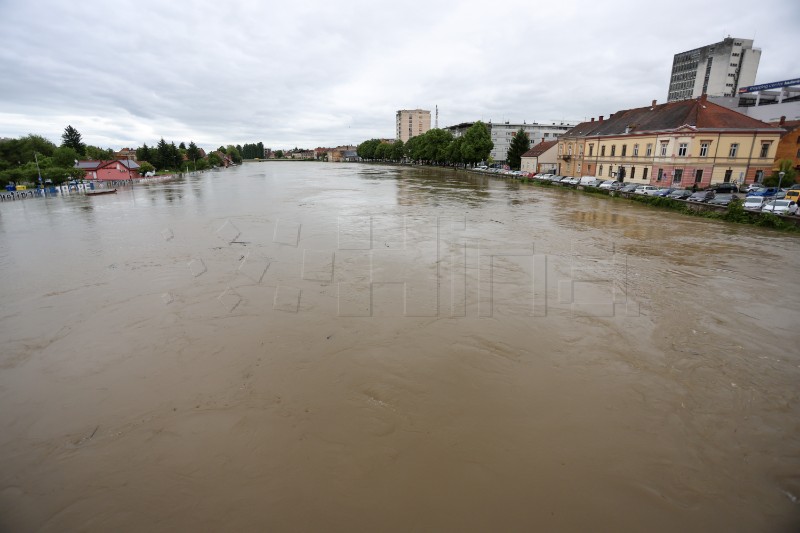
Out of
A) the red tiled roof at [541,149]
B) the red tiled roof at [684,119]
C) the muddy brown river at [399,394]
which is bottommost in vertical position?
the muddy brown river at [399,394]

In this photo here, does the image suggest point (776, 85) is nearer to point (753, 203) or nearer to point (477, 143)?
point (477, 143)

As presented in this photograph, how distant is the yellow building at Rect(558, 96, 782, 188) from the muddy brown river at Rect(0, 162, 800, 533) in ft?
81.8

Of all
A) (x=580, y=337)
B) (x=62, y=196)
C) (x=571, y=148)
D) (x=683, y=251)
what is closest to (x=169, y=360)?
(x=580, y=337)

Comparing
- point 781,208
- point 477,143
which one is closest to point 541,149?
point 477,143

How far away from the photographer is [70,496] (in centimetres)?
470

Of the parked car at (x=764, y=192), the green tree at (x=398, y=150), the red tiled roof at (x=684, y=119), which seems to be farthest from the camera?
the green tree at (x=398, y=150)

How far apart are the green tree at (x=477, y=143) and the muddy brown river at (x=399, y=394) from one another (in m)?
66.7

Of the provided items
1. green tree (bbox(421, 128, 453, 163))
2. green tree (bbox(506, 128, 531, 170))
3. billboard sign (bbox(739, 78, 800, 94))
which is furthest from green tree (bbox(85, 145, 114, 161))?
billboard sign (bbox(739, 78, 800, 94))

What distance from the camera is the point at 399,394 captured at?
6.70m

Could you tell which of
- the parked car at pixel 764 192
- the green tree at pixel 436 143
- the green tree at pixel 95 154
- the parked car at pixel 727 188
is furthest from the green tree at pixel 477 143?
the green tree at pixel 95 154

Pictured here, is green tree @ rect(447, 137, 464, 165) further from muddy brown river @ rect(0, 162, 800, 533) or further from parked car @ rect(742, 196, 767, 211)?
muddy brown river @ rect(0, 162, 800, 533)

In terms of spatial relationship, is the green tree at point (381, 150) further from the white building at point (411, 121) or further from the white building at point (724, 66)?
the white building at point (724, 66)

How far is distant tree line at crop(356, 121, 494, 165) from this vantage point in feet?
255

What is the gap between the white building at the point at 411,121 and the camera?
182m
